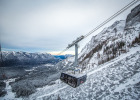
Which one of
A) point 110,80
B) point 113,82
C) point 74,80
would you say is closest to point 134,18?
point 110,80

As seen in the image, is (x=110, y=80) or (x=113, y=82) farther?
(x=110, y=80)

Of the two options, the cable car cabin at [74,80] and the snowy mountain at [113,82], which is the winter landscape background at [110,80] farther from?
the cable car cabin at [74,80]

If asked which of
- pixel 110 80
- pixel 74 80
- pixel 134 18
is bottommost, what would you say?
pixel 110 80

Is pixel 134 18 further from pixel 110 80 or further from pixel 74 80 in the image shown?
pixel 74 80

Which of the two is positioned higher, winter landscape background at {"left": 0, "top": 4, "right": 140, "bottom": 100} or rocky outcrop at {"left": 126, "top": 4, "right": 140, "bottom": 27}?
rocky outcrop at {"left": 126, "top": 4, "right": 140, "bottom": 27}

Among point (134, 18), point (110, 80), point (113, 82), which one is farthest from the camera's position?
point (134, 18)

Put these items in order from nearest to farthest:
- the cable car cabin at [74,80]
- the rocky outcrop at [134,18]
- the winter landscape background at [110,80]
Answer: the cable car cabin at [74,80]
the winter landscape background at [110,80]
the rocky outcrop at [134,18]

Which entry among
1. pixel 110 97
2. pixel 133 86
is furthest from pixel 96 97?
pixel 133 86

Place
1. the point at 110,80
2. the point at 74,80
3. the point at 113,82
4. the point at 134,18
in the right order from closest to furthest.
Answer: the point at 74,80
the point at 113,82
the point at 110,80
the point at 134,18

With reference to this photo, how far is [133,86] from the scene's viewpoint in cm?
819

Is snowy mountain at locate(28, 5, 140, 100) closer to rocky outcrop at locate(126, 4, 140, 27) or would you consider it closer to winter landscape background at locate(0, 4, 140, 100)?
winter landscape background at locate(0, 4, 140, 100)

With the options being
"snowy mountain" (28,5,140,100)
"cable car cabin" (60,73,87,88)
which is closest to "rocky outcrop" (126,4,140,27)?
"snowy mountain" (28,5,140,100)

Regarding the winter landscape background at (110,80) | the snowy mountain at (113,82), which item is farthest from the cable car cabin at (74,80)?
the snowy mountain at (113,82)

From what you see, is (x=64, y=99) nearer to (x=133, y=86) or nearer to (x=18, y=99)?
(x=133, y=86)
